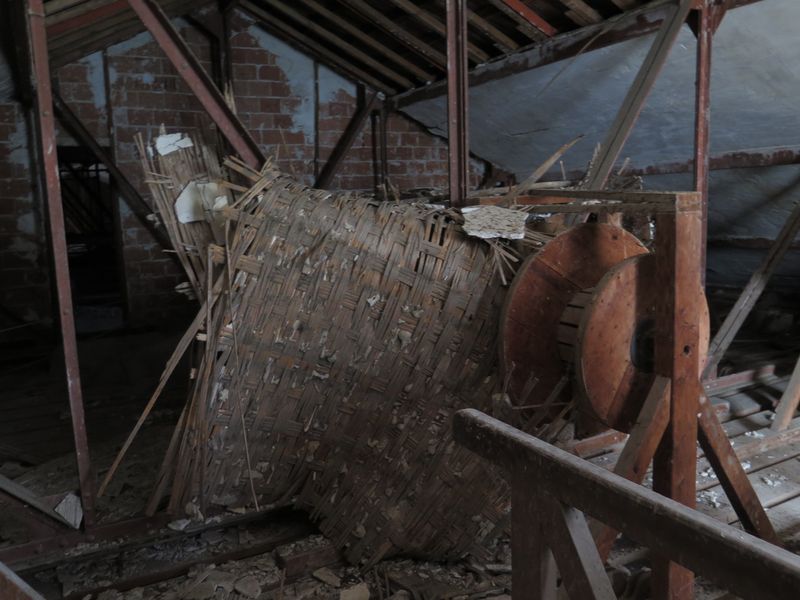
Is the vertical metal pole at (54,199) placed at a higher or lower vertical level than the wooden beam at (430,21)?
lower

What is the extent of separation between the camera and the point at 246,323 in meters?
2.04

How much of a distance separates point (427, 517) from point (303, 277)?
0.89 m

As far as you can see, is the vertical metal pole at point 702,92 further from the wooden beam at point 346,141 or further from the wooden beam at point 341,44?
the wooden beam at point 346,141

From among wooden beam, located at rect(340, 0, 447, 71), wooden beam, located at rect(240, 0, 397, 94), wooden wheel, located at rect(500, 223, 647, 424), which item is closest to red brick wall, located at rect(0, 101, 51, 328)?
wooden beam, located at rect(240, 0, 397, 94)

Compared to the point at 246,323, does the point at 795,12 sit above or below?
above

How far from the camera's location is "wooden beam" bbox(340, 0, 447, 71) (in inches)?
173

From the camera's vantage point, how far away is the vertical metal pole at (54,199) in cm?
191

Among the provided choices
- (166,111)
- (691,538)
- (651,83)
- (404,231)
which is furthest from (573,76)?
(691,538)

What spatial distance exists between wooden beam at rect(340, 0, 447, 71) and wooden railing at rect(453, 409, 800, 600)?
11.9ft

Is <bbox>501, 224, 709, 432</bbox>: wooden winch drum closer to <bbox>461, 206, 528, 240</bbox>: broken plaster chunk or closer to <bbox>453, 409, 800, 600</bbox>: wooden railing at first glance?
<bbox>461, 206, 528, 240</bbox>: broken plaster chunk

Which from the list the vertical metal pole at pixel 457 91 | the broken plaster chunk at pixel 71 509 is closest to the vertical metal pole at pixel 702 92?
the vertical metal pole at pixel 457 91

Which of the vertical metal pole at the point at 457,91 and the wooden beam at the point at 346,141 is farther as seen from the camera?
the wooden beam at the point at 346,141

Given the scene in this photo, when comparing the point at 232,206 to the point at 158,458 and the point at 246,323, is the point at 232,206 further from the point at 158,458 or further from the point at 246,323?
the point at 158,458

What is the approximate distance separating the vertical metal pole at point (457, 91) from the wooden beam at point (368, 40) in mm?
2528
